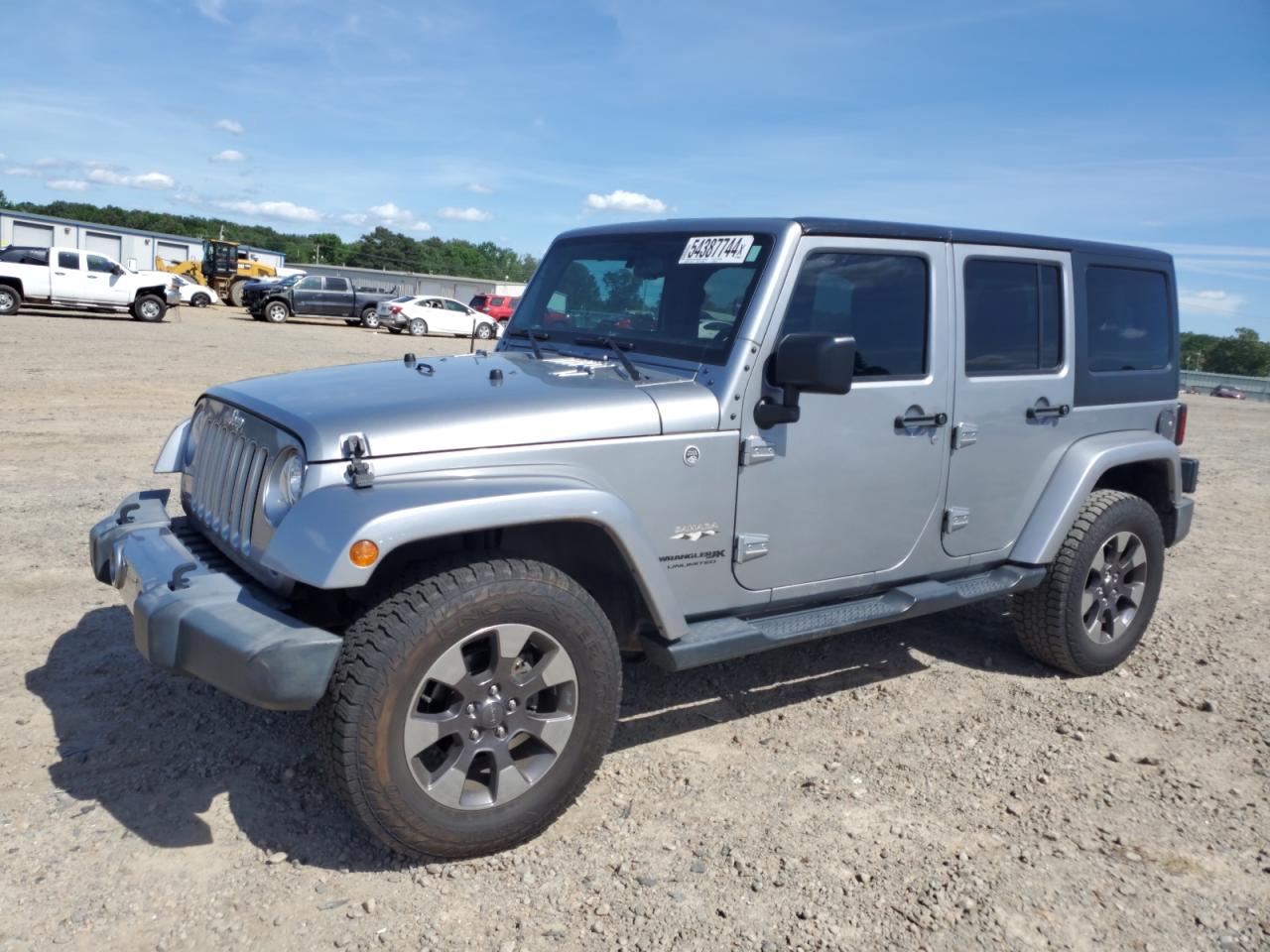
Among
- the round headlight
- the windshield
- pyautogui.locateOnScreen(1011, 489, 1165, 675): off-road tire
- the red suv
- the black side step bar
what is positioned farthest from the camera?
the red suv

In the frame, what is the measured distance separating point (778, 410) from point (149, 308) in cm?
2600

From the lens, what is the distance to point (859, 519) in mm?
3904

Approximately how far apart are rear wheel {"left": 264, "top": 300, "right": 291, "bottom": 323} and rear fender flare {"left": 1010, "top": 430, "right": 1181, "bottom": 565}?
30.2 m

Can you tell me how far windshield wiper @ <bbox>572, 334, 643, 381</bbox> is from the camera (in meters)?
3.57

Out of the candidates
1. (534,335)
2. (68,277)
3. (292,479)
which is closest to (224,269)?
(68,277)

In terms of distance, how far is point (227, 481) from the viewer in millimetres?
3418

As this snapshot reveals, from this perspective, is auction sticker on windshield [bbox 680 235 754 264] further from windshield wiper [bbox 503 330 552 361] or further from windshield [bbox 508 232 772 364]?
windshield wiper [bbox 503 330 552 361]

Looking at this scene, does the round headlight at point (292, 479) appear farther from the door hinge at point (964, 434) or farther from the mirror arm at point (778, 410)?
the door hinge at point (964, 434)

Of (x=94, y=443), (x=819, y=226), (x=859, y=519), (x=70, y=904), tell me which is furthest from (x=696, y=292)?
(x=94, y=443)

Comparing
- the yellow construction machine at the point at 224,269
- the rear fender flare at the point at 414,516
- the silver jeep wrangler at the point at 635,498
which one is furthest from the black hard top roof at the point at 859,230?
the yellow construction machine at the point at 224,269

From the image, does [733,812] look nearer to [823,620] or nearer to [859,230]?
[823,620]

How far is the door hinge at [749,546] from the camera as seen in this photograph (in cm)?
355

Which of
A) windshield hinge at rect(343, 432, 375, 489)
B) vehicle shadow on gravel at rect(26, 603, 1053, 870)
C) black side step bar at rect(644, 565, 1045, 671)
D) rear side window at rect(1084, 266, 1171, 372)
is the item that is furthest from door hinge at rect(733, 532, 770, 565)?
rear side window at rect(1084, 266, 1171, 372)

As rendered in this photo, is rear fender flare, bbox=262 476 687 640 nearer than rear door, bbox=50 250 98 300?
Yes
